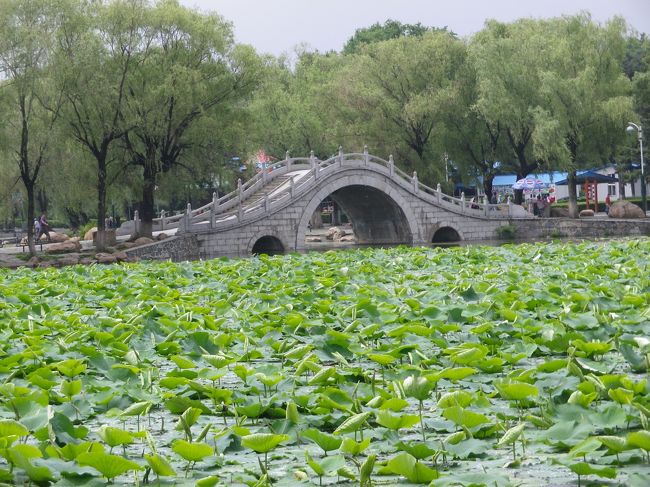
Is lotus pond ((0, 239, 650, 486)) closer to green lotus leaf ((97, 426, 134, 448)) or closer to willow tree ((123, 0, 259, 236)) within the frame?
green lotus leaf ((97, 426, 134, 448))

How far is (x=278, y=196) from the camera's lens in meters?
33.6

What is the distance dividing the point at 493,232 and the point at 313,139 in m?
11.4

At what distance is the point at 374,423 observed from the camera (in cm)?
337

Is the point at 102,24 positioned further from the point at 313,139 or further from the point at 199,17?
the point at 313,139

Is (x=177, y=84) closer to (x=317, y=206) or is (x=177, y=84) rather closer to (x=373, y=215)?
(x=317, y=206)

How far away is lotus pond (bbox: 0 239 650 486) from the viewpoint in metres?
2.68

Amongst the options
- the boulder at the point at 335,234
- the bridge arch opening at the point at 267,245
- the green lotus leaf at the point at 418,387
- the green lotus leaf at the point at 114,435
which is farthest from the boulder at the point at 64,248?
the green lotus leaf at the point at 114,435

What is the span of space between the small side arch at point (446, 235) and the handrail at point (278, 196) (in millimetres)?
1008

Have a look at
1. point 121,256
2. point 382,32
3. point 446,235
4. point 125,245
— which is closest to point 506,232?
point 446,235

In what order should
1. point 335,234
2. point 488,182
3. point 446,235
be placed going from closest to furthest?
point 446,235
point 488,182
point 335,234

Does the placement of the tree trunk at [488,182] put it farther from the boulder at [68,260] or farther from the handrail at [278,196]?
the boulder at [68,260]

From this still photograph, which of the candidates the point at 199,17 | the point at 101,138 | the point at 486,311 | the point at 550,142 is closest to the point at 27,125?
the point at 101,138

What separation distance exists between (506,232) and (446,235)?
2539 mm

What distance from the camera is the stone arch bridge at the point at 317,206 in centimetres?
3127
